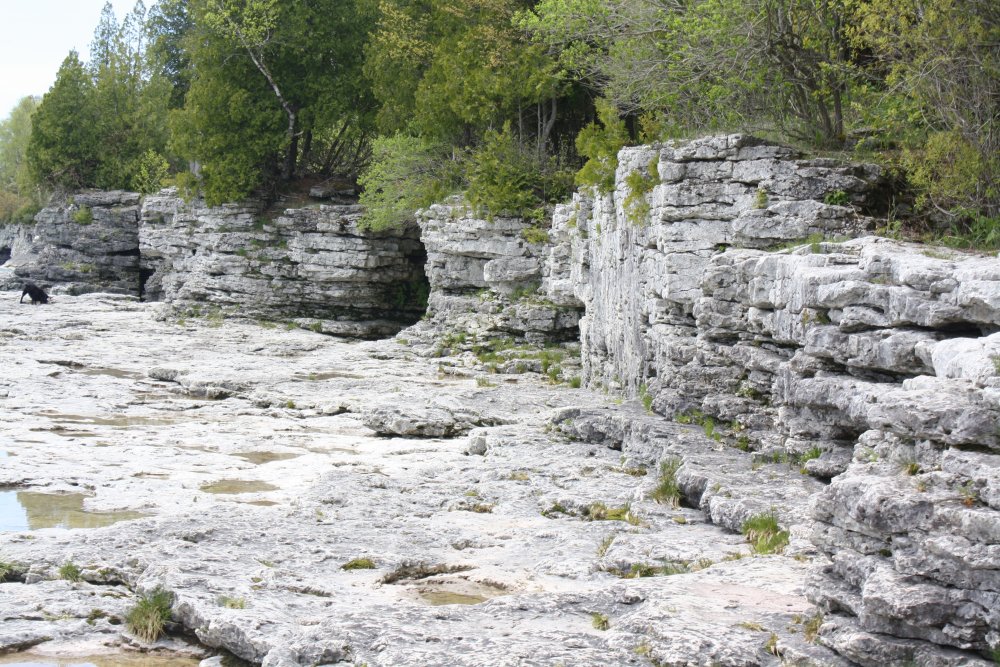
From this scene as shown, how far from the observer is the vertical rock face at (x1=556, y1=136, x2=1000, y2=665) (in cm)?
633

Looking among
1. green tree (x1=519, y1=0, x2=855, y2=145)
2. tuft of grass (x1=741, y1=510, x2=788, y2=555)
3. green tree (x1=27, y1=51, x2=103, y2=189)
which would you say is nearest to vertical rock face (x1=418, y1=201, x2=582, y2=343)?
green tree (x1=519, y1=0, x2=855, y2=145)

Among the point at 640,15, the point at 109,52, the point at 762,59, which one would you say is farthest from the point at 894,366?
the point at 109,52

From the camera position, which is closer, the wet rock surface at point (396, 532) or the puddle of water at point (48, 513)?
the wet rock surface at point (396, 532)

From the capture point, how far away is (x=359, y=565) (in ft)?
30.7

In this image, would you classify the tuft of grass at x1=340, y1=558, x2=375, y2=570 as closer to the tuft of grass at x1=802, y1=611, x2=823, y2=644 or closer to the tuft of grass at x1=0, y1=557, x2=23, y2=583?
the tuft of grass at x1=0, y1=557, x2=23, y2=583

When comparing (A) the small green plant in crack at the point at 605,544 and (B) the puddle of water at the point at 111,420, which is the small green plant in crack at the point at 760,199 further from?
(B) the puddle of water at the point at 111,420

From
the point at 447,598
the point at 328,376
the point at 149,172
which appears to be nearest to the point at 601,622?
the point at 447,598

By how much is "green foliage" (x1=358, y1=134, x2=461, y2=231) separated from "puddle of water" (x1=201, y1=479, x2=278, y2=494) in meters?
20.4

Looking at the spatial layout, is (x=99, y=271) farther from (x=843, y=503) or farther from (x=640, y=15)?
(x=843, y=503)

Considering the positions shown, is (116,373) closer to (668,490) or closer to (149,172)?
(668,490)

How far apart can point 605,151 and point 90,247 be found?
3294cm

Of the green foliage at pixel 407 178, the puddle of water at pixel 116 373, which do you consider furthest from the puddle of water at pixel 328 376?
the green foliage at pixel 407 178

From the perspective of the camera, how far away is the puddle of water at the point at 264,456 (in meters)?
15.4

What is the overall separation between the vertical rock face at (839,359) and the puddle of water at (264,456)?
575 cm
